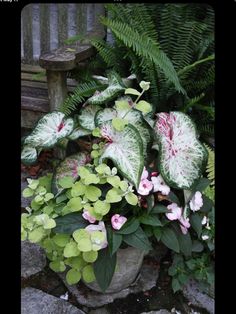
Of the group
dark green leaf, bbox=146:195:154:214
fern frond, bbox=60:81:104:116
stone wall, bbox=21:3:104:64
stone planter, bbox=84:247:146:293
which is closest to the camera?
dark green leaf, bbox=146:195:154:214

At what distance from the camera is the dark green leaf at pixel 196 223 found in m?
1.55

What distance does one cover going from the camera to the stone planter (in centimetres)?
158

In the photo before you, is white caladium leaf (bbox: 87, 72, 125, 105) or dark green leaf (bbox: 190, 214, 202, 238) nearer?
dark green leaf (bbox: 190, 214, 202, 238)

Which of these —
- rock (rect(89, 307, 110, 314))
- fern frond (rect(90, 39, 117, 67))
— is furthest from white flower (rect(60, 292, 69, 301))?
fern frond (rect(90, 39, 117, 67))

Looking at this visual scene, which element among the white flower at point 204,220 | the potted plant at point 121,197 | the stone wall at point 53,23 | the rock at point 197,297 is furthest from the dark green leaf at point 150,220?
the stone wall at point 53,23

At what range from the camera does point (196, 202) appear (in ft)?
5.07

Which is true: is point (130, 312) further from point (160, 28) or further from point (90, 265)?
point (160, 28)

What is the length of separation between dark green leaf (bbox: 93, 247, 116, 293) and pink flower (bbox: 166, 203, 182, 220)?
250 mm

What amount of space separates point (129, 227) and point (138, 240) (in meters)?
0.05

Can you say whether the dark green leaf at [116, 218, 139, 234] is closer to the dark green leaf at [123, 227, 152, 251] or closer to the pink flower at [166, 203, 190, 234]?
the dark green leaf at [123, 227, 152, 251]

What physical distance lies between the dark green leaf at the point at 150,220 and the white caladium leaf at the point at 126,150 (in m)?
0.13

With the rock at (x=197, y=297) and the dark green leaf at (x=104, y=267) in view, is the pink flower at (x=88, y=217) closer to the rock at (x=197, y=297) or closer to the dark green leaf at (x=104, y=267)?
the dark green leaf at (x=104, y=267)

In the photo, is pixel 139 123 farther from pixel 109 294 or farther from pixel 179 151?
pixel 109 294

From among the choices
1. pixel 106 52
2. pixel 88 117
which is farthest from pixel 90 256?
pixel 106 52
